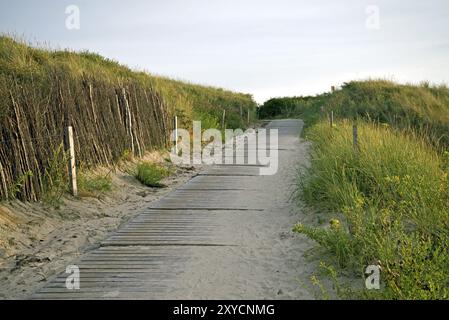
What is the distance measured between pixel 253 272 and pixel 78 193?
3.70 m

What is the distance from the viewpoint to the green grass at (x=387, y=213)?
3.27 m

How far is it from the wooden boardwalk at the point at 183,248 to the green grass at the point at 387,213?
57cm

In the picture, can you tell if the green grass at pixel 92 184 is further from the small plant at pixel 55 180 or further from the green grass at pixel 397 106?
the green grass at pixel 397 106

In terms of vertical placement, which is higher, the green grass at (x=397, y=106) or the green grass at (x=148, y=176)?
the green grass at (x=397, y=106)

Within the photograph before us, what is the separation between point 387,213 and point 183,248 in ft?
6.76

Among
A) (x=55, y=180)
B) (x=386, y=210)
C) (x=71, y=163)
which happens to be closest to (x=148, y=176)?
(x=71, y=163)

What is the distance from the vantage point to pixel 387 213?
12.4 ft

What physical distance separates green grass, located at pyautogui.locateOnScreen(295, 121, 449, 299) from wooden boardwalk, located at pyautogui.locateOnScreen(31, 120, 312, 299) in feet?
1.87

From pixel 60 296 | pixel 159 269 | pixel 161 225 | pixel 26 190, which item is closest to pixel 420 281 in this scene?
pixel 159 269

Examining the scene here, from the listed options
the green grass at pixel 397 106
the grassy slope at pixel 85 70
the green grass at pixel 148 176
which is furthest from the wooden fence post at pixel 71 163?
the green grass at pixel 397 106

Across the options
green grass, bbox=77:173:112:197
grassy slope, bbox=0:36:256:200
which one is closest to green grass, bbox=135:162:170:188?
grassy slope, bbox=0:36:256:200

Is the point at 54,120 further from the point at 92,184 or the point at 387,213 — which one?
the point at 387,213

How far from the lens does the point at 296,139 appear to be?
16.1 meters
